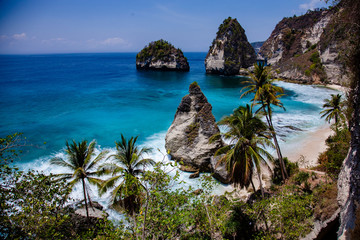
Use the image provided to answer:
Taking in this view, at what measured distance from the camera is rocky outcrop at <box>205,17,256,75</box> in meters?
99.2

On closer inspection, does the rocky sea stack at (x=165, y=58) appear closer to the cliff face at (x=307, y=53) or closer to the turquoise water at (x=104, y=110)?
the turquoise water at (x=104, y=110)

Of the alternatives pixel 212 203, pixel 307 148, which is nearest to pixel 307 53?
pixel 307 148

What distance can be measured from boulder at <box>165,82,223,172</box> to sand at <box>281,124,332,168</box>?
395 inches

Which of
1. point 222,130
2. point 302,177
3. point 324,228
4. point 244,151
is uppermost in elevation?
point 244,151

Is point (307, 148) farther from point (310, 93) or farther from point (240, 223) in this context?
point (310, 93)

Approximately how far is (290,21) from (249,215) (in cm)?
16284

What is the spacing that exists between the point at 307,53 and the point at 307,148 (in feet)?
237

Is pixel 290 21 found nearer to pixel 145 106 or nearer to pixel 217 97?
pixel 217 97

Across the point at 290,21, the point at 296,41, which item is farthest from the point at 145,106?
the point at 290,21

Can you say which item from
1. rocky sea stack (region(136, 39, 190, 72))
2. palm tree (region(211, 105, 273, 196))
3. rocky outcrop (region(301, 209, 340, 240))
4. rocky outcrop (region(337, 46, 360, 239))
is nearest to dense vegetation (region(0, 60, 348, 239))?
palm tree (region(211, 105, 273, 196))

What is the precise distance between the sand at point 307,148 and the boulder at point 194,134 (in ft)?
32.9

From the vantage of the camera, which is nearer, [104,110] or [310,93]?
[104,110]

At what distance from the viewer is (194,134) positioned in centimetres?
2644

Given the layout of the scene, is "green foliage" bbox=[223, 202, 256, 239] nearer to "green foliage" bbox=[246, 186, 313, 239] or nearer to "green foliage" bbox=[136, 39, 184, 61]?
"green foliage" bbox=[246, 186, 313, 239]
